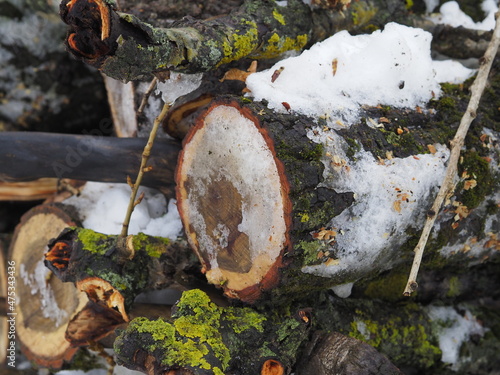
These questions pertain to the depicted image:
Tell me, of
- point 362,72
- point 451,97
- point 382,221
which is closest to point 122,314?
point 382,221

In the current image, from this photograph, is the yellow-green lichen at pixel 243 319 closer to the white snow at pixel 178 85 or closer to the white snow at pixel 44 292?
the white snow at pixel 178 85

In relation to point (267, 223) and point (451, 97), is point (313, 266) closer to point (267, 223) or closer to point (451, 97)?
point (267, 223)

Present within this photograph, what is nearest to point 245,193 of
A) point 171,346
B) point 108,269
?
point 171,346

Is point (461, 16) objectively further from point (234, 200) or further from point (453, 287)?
point (234, 200)

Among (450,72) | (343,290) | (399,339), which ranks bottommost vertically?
(399,339)

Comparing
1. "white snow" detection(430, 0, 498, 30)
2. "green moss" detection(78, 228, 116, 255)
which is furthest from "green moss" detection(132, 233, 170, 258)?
"white snow" detection(430, 0, 498, 30)

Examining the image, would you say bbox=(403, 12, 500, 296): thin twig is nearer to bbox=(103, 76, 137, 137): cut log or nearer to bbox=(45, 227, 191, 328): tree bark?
bbox=(45, 227, 191, 328): tree bark
